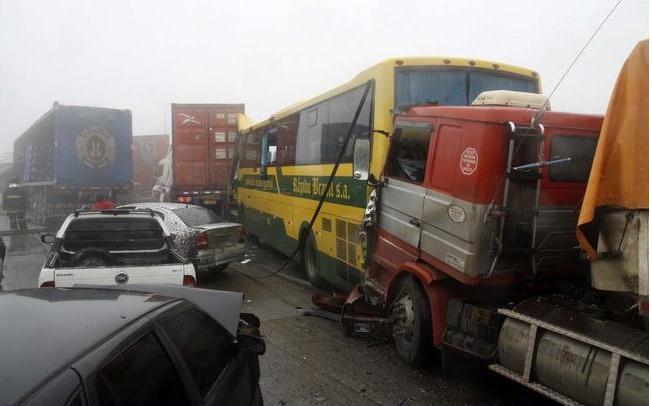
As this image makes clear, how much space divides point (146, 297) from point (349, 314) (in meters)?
3.62

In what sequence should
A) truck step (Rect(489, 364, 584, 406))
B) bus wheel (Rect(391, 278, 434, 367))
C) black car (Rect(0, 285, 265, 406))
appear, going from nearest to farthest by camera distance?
black car (Rect(0, 285, 265, 406)) < truck step (Rect(489, 364, 584, 406)) < bus wheel (Rect(391, 278, 434, 367))

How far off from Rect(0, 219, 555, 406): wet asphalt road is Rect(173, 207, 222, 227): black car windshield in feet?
7.77

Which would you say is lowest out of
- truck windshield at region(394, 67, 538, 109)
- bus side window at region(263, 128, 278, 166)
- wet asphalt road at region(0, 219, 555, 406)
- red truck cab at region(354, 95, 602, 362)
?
wet asphalt road at region(0, 219, 555, 406)

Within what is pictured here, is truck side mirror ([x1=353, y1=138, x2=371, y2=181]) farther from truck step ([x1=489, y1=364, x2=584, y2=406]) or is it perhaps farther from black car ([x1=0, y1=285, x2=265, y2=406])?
black car ([x1=0, y1=285, x2=265, y2=406])

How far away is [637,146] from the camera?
3.09m

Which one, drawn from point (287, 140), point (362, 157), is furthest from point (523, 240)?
point (287, 140)

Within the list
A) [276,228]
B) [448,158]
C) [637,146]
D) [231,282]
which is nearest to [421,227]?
[448,158]

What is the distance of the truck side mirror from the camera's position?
571 centimetres

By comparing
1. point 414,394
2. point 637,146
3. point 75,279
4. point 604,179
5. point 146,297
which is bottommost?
point 414,394

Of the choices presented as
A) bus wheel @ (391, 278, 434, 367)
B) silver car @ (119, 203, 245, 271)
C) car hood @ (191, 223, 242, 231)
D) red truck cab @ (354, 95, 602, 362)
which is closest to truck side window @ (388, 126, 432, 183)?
red truck cab @ (354, 95, 602, 362)

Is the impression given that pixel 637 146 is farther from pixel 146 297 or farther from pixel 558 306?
pixel 146 297

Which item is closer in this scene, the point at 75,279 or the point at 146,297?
the point at 146,297

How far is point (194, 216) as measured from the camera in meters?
9.53

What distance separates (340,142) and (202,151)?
10527 mm
